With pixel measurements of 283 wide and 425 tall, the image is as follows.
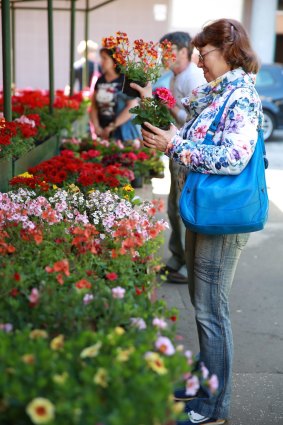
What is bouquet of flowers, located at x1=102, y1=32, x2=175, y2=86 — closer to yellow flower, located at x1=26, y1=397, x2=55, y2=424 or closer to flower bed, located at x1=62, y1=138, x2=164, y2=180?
flower bed, located at x1=62, y1=138, x2=164, y2=180

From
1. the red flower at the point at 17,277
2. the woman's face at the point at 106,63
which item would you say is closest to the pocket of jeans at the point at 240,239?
the red flower at the point at 17,277

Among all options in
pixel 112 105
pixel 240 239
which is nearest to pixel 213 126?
pixel 240 239

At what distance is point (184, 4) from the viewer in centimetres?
2102

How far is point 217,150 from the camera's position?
313 cm

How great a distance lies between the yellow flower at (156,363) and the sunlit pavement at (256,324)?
1.76 m

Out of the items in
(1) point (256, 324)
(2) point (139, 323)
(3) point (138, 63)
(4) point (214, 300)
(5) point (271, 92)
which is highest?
(3) point (138, 63)

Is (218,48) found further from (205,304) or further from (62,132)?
(62,132)

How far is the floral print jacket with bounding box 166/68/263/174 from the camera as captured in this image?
3.11 metres

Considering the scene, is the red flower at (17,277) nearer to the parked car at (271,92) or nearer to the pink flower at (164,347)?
the pink flower at (164,347)

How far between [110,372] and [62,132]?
19.8 ft

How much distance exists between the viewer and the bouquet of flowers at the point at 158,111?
11.8 feet

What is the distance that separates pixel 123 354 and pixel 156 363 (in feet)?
0.30

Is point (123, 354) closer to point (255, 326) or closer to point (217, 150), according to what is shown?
point (217, 150)

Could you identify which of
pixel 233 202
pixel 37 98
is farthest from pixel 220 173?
pixel 37 98
